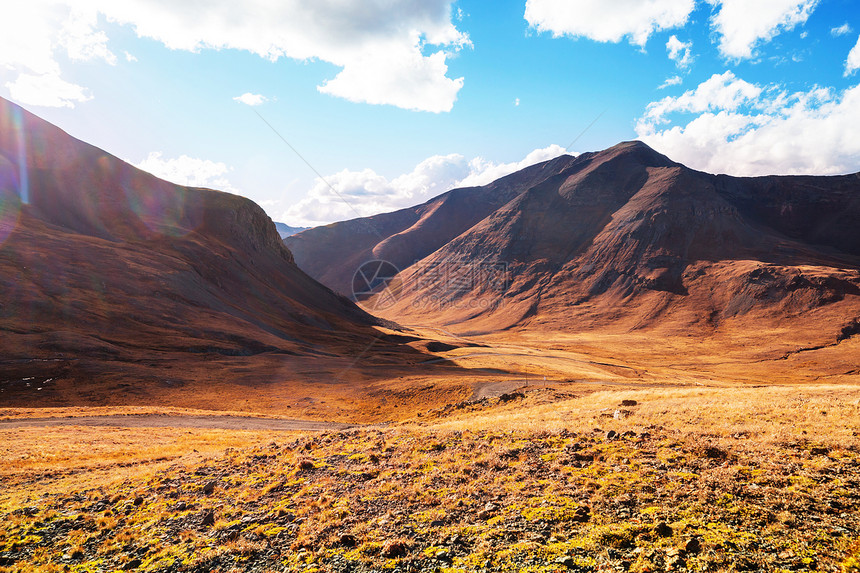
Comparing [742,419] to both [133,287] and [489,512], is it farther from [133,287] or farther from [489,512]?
[133,287]

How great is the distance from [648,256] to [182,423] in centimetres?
14358

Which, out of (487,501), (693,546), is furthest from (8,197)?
(693,546)

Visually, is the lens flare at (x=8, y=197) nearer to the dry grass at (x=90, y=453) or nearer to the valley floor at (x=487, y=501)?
the dry grass at (x=90, y=453)

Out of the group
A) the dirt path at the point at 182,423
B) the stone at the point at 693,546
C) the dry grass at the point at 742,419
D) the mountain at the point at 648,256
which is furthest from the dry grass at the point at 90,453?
the mountain at the point at 648,256

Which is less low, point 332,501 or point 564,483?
point 564,483

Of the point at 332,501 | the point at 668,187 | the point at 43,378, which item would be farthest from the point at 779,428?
the point at 668,187

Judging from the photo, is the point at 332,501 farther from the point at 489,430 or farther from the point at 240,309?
the point at 240,309

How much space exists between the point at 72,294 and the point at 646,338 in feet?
376

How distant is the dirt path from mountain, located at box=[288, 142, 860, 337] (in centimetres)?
10732

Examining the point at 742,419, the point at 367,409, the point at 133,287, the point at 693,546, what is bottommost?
the point at 367,409

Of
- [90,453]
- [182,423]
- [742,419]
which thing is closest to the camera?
[742,419]

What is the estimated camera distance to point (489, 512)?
309 inches

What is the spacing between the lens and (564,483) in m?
8.72

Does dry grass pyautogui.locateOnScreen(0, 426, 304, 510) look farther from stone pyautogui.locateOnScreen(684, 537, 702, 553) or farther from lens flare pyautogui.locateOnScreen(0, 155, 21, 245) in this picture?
lens flare pyautogui.locateOnScreen(0, 155, 21, 245)
